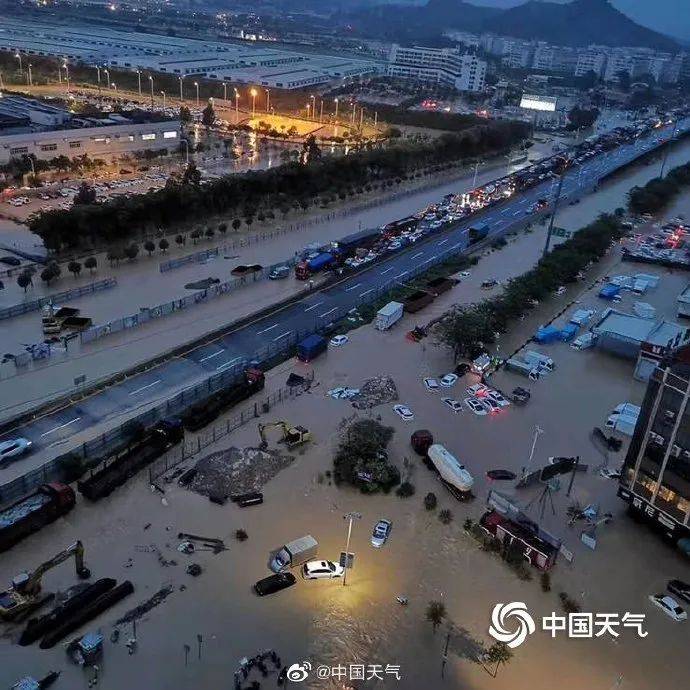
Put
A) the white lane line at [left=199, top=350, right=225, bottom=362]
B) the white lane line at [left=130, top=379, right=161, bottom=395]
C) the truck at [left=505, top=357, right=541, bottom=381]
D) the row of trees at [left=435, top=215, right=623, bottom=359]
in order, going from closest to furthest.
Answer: the white lane line at [left=130, top=379, right=161, bottom=395] < the white lane line at [left=199, top=350, right=225, bottom=362] < the truck at [left=505, top=357, right=541, bottom=381] < the row of trees at [left=435, top=215, right=623, bottom=359]

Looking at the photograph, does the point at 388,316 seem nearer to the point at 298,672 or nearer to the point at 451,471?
the point at 451,471

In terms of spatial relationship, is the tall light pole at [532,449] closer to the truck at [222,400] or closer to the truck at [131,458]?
the truck at [222,400]

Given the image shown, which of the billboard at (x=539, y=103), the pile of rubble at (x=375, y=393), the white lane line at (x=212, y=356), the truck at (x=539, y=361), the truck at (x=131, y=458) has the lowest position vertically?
the white lane line at (x=212, y=356)

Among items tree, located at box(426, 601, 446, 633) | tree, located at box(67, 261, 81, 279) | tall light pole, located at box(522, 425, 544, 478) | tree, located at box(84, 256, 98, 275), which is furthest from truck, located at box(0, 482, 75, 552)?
tree, located at box(84, 256, 98, 275)

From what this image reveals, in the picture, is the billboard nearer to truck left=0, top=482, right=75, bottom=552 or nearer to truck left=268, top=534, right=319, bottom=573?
truck left=268, top=534, right=319, bottom=573

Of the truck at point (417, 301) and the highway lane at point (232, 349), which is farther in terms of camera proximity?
the truck at point (417, 301)

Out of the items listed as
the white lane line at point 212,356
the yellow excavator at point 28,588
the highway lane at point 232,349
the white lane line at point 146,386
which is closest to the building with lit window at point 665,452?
the highway lane at point 232,349

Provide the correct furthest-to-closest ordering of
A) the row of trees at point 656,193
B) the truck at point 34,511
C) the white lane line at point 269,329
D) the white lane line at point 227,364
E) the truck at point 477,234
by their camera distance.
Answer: the row of trees at point 656,193 < the truck at point 477,234 < the white lane line at point 269,329 < the white lane line at point 227,364 < the truck at point 34,511
